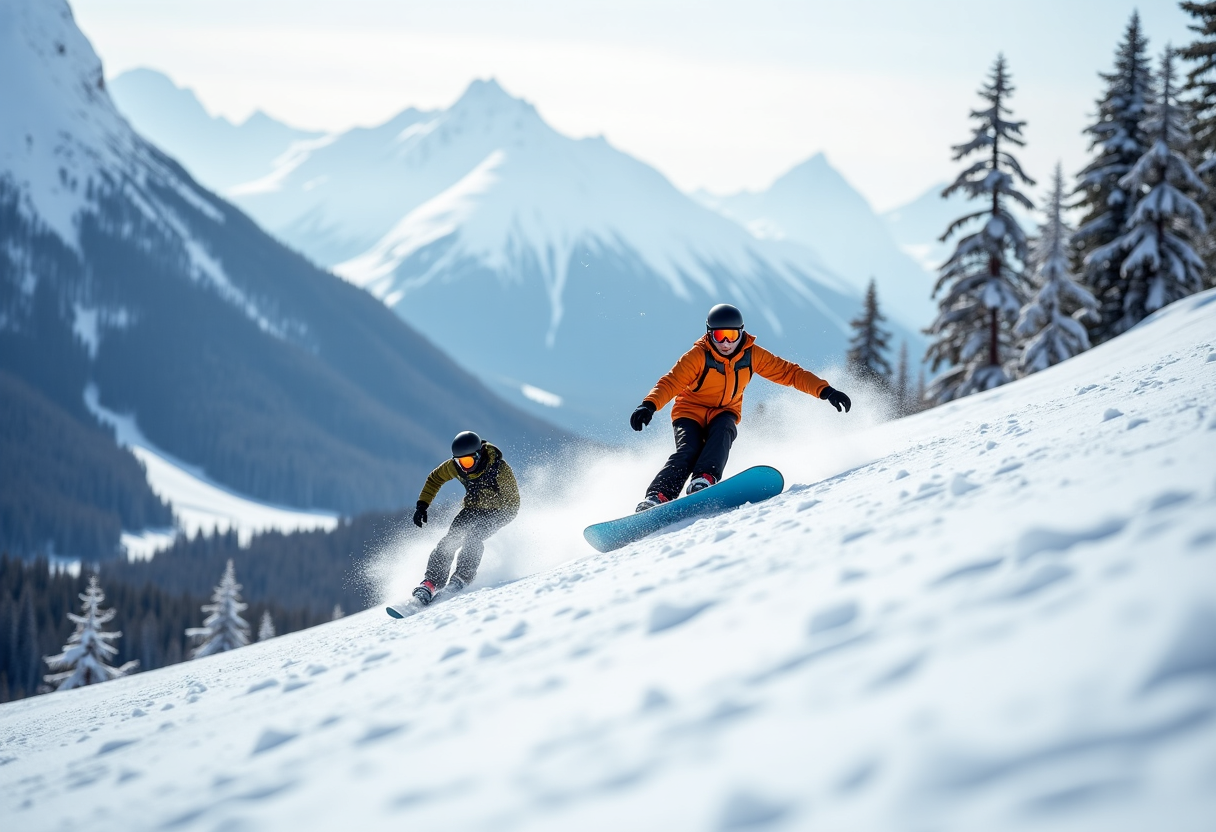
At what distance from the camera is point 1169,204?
848 inches

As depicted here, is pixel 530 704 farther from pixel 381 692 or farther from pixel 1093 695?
pixel 1093 695

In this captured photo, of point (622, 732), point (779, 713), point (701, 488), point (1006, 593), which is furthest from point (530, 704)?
point (701, 488)

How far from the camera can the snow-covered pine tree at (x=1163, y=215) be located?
21.8 meters

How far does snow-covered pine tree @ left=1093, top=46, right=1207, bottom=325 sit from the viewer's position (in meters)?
21.8

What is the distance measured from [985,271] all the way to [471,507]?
64.2ft

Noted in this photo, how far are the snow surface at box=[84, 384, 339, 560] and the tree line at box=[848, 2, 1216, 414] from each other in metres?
123

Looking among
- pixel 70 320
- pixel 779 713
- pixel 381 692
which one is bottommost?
pixel 779 713

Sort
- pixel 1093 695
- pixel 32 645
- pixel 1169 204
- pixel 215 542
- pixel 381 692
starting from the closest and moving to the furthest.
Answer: pixel 1093 695
pixel 381 692
pixel 1169 204
pixel 32 645
pixel 215 542

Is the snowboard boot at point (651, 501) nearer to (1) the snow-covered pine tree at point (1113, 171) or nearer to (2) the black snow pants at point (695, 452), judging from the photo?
(2) the black snow pants at point (695, 452)

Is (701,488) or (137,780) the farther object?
(701,488)

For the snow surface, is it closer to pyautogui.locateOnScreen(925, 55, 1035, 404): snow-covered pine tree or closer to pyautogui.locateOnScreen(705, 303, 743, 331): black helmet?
pyautogui.locateOnScreen(925, 55, 1035, 404): snow-covered pine tree

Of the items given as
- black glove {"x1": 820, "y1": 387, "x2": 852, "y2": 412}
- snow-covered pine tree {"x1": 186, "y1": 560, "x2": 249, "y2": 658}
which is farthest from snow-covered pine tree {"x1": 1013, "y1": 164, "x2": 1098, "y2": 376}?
snow-covered pine tree {"x1": 186, "y1": 560, "x2": 249, "y2": 658}

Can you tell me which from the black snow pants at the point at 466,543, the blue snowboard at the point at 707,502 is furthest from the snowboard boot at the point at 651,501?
the black snow pants at the point at 466,543

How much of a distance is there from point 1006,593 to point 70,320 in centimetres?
21537
